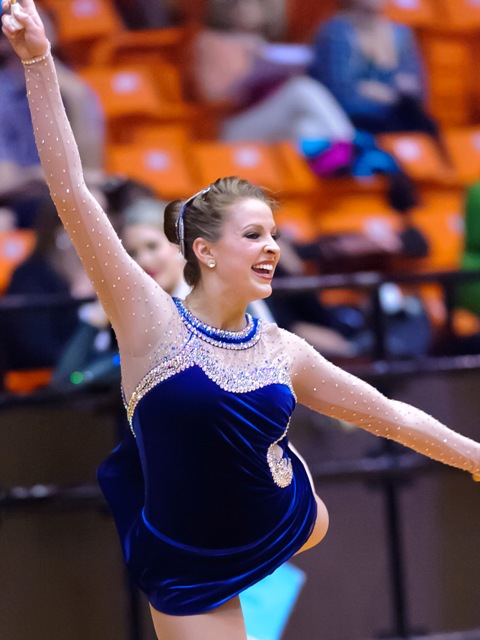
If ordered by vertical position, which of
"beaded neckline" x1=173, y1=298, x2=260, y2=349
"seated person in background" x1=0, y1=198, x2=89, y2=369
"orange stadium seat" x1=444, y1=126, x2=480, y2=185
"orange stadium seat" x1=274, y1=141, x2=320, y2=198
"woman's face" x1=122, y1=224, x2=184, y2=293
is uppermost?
"beaded neckline" x1=173, y1=298, x2=260, y2=349

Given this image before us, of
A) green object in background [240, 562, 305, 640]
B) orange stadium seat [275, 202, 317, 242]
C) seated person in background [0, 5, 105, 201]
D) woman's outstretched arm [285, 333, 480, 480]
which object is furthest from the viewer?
orange stadium seat [275, 202, 317, 242]

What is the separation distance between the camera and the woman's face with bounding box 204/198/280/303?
2301 millimetres

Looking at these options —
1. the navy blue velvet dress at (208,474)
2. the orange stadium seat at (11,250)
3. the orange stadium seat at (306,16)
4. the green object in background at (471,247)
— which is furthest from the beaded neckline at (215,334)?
the orange stadium seat at (306,16)

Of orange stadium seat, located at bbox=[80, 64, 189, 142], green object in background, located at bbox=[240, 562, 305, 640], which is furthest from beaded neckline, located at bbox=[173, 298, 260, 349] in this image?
orange stadium seat, located at bbox=[80, 64, 189, 142]

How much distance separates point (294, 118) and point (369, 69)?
0.54m

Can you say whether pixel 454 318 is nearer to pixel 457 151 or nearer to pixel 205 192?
pixel 205 192

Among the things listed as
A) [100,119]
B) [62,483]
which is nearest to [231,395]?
[62,483]

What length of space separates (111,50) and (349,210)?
1.59 m

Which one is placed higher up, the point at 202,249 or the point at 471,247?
the point at 202,249

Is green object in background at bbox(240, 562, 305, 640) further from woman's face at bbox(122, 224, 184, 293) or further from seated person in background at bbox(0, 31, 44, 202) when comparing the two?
seated person in background at bbox(0, 31, 44, 202)

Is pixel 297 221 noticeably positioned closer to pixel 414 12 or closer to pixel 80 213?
pixel 414 12

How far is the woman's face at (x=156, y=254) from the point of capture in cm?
348

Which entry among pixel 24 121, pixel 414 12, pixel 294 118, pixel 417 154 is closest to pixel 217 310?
pixel 24 121

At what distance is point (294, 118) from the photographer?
5730 millimetres
